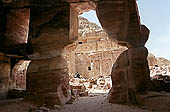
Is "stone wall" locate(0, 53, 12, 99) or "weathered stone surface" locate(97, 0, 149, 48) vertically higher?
"weathered stone surface" locate(97, 0, 149, 48)

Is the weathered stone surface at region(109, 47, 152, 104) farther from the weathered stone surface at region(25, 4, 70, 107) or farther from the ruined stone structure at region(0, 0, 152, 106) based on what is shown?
the weathered stone surface at region(25, 4, 70, 107)

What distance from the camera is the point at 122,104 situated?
20.1 ft

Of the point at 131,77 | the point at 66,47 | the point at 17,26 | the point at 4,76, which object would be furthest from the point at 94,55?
the point at 131,77

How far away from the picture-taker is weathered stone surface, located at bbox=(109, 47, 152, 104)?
6227 millimetres

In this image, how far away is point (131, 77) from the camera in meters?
6.40

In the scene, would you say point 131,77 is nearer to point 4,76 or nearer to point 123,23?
point 123,23

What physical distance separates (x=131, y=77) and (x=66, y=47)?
11.4ft

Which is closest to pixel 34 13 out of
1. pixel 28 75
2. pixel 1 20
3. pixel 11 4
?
pixel 11 4

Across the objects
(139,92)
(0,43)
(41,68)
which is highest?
(0,43)

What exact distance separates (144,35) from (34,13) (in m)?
6.00

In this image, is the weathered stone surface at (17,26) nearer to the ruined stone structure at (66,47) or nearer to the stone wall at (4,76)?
the ruined stone structure at (66,47)

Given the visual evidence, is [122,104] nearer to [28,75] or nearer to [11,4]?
[28,75]

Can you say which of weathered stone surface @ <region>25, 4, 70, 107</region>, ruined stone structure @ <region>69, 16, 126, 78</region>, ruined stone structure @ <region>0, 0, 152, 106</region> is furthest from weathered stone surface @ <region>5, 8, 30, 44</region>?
ruined stone structure @ <region>69, 16, 126, 78</region>

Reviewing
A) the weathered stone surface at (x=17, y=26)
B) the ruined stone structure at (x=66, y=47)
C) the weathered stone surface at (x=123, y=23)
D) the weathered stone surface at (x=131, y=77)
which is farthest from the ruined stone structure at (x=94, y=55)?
the weathered stone surface at (x=131, y=77)
